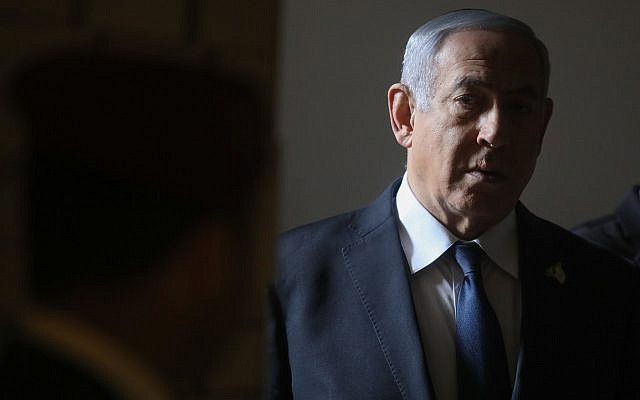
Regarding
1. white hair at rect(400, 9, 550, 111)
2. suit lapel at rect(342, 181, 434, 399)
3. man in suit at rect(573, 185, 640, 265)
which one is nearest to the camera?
suit lapel at rect(342, 181, 434, 399)

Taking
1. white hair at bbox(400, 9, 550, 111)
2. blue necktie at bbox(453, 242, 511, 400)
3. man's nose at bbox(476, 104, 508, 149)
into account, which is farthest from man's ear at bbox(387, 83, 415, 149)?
blue necktie at bbox(453, 242, 511, 400)

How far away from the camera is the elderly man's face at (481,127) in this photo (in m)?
1.10

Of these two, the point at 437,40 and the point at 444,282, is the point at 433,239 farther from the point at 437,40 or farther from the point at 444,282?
the point at 437,40

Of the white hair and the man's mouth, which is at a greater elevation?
the white hair

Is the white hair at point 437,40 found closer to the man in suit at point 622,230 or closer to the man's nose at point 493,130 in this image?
the man's nose at point 493,130

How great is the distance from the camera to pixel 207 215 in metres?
0.30

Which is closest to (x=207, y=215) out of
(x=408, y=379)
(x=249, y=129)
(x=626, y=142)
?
(x=249, y=129)

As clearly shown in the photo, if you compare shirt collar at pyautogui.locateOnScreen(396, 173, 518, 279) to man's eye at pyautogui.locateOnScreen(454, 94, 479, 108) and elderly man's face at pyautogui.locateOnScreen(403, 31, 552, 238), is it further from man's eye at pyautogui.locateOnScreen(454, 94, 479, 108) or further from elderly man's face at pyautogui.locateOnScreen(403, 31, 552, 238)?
man's eye at pyautogui.locateOnScreen(454, 94, 479, 108)

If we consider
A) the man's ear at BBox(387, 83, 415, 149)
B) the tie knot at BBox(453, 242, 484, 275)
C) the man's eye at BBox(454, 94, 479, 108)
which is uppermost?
the man's eye at BBox(454, 94, 479, 108)

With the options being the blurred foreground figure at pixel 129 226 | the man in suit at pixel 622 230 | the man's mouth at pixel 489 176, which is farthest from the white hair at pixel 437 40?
the blurred foreground figure at pixel 129 226

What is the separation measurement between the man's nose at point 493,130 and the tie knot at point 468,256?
0.42 feet

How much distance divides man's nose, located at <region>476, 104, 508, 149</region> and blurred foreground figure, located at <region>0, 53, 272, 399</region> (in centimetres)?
81

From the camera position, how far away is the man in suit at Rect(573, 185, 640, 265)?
1.43 m

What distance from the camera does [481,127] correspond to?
1.10 meters
